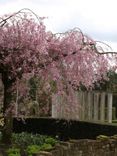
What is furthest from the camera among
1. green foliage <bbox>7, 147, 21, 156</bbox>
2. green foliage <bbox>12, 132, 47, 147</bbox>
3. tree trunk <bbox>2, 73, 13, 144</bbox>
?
green foliage <bbox>12, 132, 47, 147</bbox>

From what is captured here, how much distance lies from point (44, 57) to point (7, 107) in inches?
68.1

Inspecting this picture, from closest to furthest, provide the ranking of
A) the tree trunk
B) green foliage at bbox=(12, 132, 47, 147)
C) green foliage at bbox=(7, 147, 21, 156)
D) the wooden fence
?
green foliage at bbox=(7, 147, 21, 156) → the tree trunk → green foliage at bbox=(12, 132, 47, 147) → the wooden fence

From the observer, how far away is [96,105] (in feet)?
52.9

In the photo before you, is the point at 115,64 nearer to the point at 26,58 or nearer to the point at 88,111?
the point at 26,58

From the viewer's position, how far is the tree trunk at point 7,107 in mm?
11562

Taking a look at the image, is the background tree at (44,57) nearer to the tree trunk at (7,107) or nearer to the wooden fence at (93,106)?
the tree trunk at (7,107)

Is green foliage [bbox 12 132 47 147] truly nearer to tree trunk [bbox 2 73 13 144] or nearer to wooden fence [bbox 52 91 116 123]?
tree trunk [bbox 2 73 13 144]

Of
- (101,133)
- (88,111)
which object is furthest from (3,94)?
(88,111)

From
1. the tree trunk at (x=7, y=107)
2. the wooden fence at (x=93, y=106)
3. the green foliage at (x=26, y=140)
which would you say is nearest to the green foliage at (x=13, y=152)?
the tree trunk at (x=7, y=107)

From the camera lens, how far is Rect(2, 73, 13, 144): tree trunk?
11562 mm

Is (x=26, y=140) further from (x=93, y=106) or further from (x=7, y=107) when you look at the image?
(x=93, y=106)

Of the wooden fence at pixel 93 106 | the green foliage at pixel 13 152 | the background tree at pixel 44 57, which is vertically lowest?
the green foliage at pixel 13 152

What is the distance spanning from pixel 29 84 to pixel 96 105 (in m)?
4.89

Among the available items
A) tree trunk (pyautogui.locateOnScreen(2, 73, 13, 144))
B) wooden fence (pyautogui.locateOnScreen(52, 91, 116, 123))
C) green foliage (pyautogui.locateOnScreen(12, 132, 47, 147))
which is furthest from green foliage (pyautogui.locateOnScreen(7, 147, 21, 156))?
wooden fence (pyautogui.locateOnScreen(52, 91, 116, 123))
